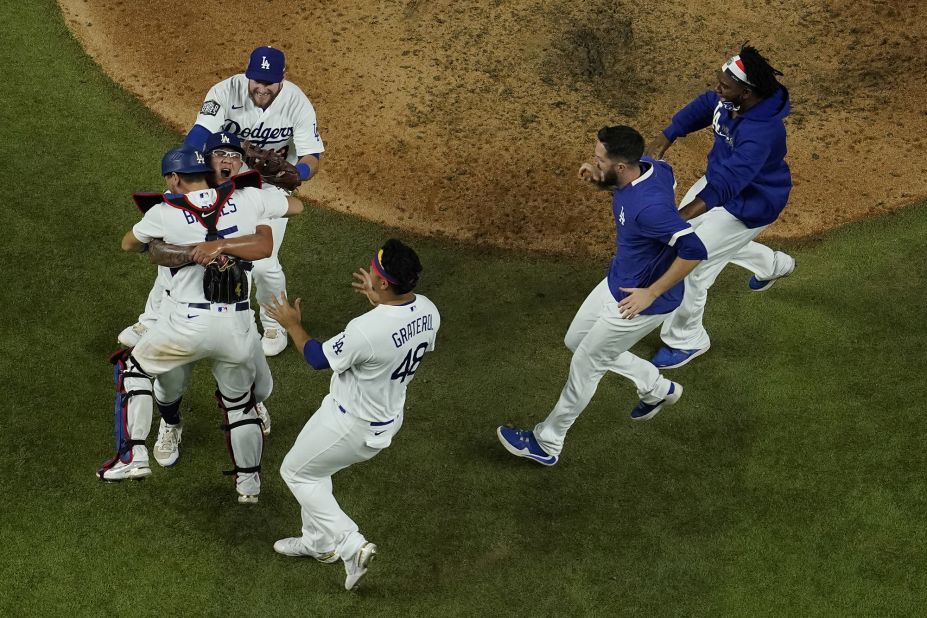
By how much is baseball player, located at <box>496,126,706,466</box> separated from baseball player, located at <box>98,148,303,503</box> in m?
1.77

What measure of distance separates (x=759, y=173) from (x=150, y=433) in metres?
4.45

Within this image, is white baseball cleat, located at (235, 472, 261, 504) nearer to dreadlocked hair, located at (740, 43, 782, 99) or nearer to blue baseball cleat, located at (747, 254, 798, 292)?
dreadlocked hair, located at (740, 43, 782, 99)

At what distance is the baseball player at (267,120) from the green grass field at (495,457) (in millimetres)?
611

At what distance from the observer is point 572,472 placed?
6840 mm

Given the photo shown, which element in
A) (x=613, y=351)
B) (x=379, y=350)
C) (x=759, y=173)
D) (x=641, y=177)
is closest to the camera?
(x=379, y=350)

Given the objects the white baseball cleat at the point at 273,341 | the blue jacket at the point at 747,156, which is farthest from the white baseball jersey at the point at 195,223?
the blue jacket at the point at 747,156

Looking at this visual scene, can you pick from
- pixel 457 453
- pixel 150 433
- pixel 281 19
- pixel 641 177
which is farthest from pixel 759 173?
pixel 281 19

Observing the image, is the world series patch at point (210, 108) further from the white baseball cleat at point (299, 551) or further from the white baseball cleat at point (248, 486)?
the white baseball cleat at point (299, 551)

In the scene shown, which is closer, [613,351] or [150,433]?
[613,351]

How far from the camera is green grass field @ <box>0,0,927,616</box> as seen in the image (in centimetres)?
592

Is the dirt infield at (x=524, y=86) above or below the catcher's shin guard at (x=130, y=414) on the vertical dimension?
above

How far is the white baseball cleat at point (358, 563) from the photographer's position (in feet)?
18.4

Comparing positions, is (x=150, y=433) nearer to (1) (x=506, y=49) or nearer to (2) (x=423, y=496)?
(2) (x=423, y=496)

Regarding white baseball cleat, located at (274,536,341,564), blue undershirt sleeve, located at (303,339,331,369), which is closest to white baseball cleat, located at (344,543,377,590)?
white baseball cleat, located at (274,536,341,564)
